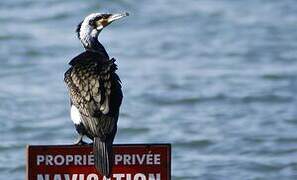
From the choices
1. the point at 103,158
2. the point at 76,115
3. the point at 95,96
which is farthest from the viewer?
the point at 76,115

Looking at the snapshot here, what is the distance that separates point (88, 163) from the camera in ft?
20.2

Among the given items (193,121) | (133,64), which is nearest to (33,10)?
(133,64)

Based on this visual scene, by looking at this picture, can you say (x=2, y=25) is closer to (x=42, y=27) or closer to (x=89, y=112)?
(x=42, y=27)

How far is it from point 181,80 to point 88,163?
9225mm

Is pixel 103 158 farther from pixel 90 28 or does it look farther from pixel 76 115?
pixel 90 28

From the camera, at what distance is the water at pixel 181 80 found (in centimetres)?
1240

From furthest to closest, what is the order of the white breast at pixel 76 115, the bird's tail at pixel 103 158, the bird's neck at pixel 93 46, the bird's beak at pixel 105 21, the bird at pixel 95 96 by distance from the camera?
the bird's beak at pixel 105 21
the bird's neck at pixel 93 46
the white breast at pixel 76 115
the bird at pixel 95 96
the bird's tail at pixel 103 158

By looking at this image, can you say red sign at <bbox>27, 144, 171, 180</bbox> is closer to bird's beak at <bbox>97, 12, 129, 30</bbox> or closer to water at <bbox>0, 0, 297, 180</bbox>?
bird's beak at <bbox>97, 12, 129, 30</bbox>

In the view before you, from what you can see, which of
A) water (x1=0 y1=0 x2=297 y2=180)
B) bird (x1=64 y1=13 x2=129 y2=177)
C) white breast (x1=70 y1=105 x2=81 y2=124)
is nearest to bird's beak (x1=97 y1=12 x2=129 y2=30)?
bird (x1=64 y1=13 x2=129 y2=177)

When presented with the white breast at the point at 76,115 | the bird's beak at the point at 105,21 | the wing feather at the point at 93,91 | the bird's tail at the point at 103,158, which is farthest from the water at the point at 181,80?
the bird's tail at the point at 103,158

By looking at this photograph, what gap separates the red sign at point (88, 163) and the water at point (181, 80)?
5.05m

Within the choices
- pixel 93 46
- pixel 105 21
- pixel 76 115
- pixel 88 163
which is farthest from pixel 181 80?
pixel 88 163

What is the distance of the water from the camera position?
488 inches

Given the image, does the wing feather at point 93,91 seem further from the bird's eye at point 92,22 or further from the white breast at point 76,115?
the bird's eye at point 92,22
